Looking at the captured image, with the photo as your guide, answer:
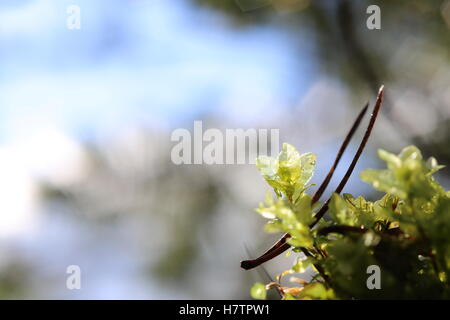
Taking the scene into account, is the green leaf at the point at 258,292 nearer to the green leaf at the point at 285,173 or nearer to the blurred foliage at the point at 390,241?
the blurred foliage at the point at 390,241

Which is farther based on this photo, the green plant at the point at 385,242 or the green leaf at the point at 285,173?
the green leaf at the point at 285,173

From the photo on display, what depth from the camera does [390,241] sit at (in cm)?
34

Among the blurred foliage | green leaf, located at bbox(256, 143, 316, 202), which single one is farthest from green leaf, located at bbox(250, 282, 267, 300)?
green leaf, located at bbox(256, 143, 316, 202)

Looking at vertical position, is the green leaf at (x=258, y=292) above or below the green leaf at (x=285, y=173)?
below

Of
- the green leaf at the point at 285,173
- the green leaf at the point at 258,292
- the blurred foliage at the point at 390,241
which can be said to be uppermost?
the green leaf at the point at 285,173

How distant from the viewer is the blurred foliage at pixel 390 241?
1.06 ft

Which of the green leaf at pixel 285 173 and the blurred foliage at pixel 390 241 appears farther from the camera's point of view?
the green leaf at pixel 285 173

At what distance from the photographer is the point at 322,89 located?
11.4 feet

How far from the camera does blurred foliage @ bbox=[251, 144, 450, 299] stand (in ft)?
1.06

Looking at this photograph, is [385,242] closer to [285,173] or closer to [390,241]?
[390,241]

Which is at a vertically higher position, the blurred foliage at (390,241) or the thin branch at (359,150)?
the thin branch at (359,150)

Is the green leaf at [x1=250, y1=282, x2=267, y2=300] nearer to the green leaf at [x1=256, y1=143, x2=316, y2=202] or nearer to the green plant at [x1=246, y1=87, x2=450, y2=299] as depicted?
the green plant at [x1=246, y1=87, x2=450, y2=299]

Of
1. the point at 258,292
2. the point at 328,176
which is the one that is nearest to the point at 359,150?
the point at 328,176

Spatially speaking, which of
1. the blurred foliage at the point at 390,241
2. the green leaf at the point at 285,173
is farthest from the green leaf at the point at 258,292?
the green leaf at the point at 285,173
